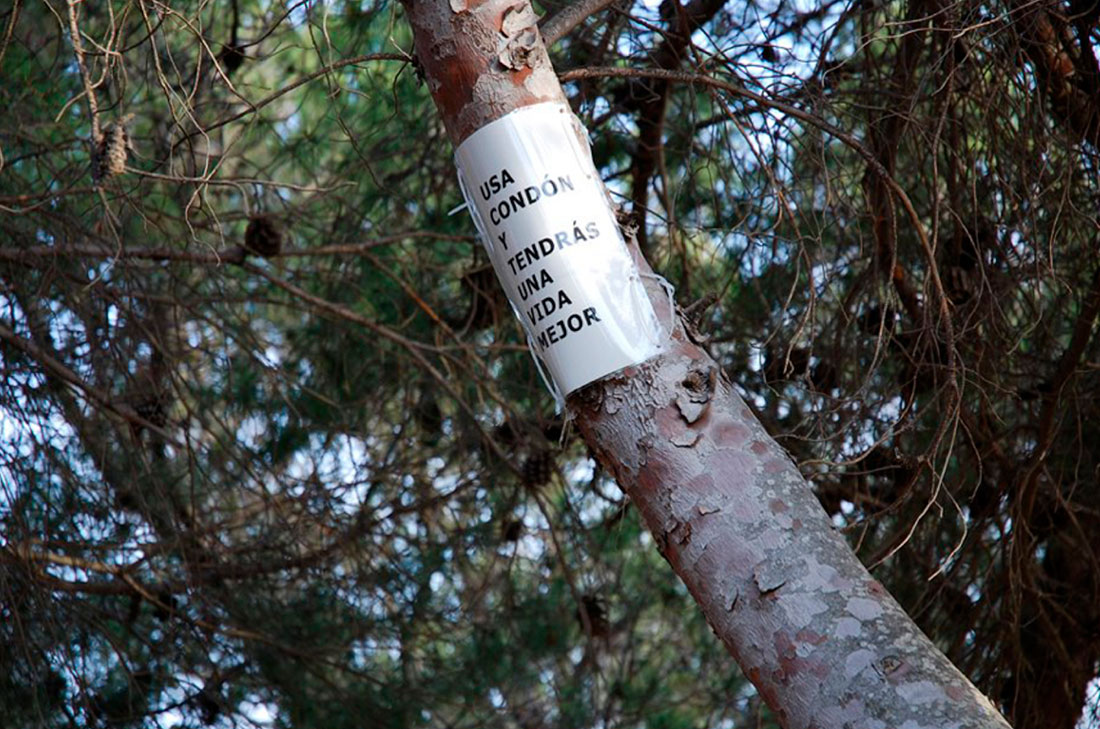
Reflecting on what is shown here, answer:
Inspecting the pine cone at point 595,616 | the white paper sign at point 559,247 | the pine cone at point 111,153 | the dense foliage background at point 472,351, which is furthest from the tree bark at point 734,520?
the pine cone at point 595,616

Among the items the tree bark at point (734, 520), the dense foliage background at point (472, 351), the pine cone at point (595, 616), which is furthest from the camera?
the pine cone at point (595, 616)

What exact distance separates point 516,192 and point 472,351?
4.28 feet

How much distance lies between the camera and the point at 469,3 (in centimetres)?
131

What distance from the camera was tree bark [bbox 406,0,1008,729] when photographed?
3.50 ft

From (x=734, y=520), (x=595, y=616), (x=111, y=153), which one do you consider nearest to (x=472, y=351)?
(x=595, y=616)

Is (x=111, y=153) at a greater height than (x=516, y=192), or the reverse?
(x=111, y=153)

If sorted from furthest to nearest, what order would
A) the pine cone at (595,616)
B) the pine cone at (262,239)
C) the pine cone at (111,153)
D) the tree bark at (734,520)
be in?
the pine cone at (595,616) → the pine cone at (262,239) → the pine cone at (111,153) → the tree bark at (734,520)

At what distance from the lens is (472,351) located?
8.36ft

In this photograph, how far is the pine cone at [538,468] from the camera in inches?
104

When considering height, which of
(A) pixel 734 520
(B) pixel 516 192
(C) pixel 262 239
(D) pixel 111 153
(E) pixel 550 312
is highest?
(C) pixel 262 239

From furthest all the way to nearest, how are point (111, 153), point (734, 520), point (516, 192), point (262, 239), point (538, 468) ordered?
point (538, 468) → point (262, 239) → point (111, 153) → point (516, 192) → point (734, 520)

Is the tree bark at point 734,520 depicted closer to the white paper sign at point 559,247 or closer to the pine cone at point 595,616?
the white paper sign at point 559,247

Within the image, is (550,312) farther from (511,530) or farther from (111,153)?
(511,530)

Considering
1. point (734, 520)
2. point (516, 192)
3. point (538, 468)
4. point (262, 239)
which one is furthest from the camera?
point (538, 468)
